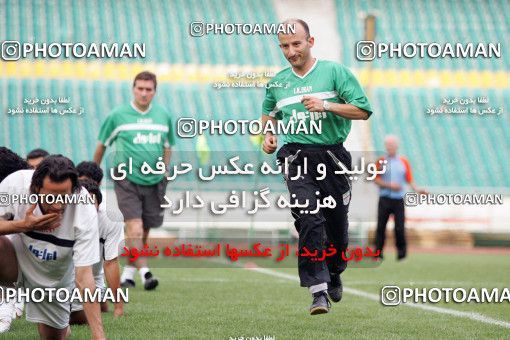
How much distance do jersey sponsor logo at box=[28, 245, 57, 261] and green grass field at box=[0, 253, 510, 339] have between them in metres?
0.62

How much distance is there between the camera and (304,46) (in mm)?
5836

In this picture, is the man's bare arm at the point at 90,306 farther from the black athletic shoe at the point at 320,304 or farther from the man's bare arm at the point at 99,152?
the man's bare arm at the point at 99,152

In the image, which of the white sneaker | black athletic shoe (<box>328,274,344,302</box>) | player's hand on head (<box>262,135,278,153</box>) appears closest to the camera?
the white sneaker

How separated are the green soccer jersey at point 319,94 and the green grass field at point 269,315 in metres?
1.18

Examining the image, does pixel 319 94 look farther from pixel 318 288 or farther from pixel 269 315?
pixel 269 315

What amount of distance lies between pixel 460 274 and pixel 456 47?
5.05 meters

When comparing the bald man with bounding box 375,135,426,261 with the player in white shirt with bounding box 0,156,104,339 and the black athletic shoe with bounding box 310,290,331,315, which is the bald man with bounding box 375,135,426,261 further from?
the player in white shirt with bounding box 0,156,104,339

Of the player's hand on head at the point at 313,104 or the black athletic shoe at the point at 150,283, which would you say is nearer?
the player's hand on head at the point at 313,104

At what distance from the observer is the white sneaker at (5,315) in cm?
553

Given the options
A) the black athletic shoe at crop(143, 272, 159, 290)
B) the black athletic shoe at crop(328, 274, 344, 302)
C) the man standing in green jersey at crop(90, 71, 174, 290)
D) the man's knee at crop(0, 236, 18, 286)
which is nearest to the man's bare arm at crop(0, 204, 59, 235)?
the man's knee at crop(0, 236, 18, 286)

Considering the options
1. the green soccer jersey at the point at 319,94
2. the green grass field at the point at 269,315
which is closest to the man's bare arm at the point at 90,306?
the green grass field at the point at 269,315

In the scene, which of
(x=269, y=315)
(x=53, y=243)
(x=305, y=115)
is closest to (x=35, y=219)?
(x=53, y=243)

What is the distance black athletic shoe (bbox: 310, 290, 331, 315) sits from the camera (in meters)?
5.65

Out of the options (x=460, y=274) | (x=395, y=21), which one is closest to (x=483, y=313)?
(x=460, y=274)
